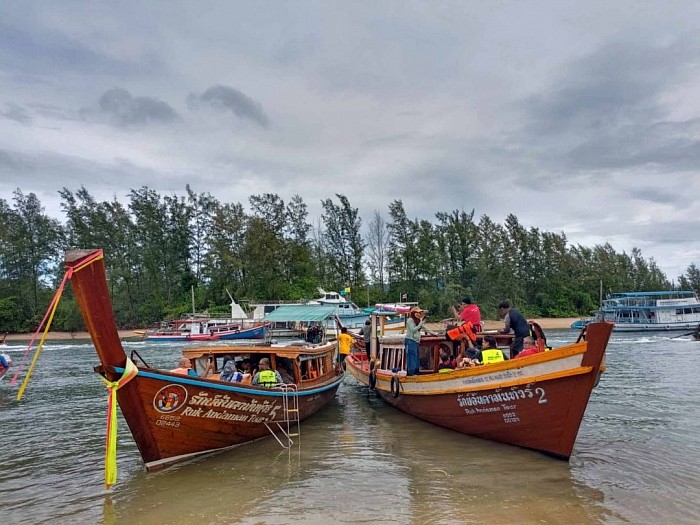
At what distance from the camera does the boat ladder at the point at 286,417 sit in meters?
10.4

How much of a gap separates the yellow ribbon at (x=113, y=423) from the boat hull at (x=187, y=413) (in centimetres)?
11

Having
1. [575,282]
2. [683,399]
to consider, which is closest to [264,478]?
[683,399]

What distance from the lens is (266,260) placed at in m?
60.1

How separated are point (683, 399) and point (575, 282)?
56.5 meters

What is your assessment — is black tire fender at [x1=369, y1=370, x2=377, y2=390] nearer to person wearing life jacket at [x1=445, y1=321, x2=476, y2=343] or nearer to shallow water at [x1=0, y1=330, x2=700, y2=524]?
shallow water at [x1=0, y1=330, x2=700, y2=524]

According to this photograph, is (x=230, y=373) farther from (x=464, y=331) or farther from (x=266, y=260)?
(x=266, y=260)

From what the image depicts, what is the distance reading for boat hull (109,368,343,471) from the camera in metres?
7.88

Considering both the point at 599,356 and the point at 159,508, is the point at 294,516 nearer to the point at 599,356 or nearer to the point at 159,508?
the point at 159,508

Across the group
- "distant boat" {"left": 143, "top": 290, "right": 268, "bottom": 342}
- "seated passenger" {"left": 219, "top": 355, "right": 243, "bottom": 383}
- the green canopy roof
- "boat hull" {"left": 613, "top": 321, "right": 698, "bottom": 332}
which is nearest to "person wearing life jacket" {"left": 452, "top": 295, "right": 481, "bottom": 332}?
"seated passenger" {"left": 219, "top": 355, "right": 243, "bottom": 383}

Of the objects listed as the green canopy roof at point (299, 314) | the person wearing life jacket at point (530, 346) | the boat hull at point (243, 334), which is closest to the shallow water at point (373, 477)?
the person wearing life jacket at point (530, 346)

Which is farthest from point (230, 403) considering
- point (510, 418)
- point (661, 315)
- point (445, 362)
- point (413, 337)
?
point (661, 315)

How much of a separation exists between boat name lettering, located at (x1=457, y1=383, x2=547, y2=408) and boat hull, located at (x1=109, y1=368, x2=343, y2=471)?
153 inches

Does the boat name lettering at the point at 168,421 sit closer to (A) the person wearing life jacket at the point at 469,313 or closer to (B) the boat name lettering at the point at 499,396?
(B) the boat name lettering at the point at 499,396

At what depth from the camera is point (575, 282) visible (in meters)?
67.3
